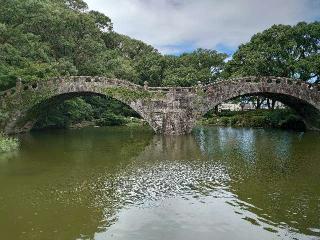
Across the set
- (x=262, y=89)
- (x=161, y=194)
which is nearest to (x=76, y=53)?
(x=262, y=89)

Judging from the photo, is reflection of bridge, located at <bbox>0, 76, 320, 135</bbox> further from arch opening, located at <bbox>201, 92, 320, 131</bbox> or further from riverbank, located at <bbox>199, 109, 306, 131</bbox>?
riverbank, located at <bbox>199, 109, 306, 131</bbox>

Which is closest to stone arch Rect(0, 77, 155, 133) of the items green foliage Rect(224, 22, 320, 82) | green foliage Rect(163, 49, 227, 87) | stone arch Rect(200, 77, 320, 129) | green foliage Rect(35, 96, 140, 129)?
green foliage Rect(35, 96, 140, 129)

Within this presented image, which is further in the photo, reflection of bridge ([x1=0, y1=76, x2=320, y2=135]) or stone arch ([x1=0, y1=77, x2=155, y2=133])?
stone arch ([x1=0, y1=77, x2=155, y2=133])

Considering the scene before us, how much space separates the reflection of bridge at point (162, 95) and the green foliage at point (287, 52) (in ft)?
20.9

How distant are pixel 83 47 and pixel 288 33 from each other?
88.6 feet

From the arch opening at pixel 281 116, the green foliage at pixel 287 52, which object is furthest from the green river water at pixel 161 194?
the green foliage at pixel 287 52

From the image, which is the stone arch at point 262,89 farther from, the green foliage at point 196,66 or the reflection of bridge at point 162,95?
the green foliage at point 196,66

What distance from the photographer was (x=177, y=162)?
25281 mm

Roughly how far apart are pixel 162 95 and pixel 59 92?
1060 cm

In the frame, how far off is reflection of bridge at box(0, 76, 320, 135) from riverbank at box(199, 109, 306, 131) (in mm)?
8313

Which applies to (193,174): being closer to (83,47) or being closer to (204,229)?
(204,229)

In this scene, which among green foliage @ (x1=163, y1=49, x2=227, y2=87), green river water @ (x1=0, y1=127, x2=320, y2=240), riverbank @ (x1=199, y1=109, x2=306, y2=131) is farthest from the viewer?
green foliage @ (x1=163, y1=49, x2=227, y2=87)

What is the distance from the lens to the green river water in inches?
511

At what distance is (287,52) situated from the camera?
50406 mm
